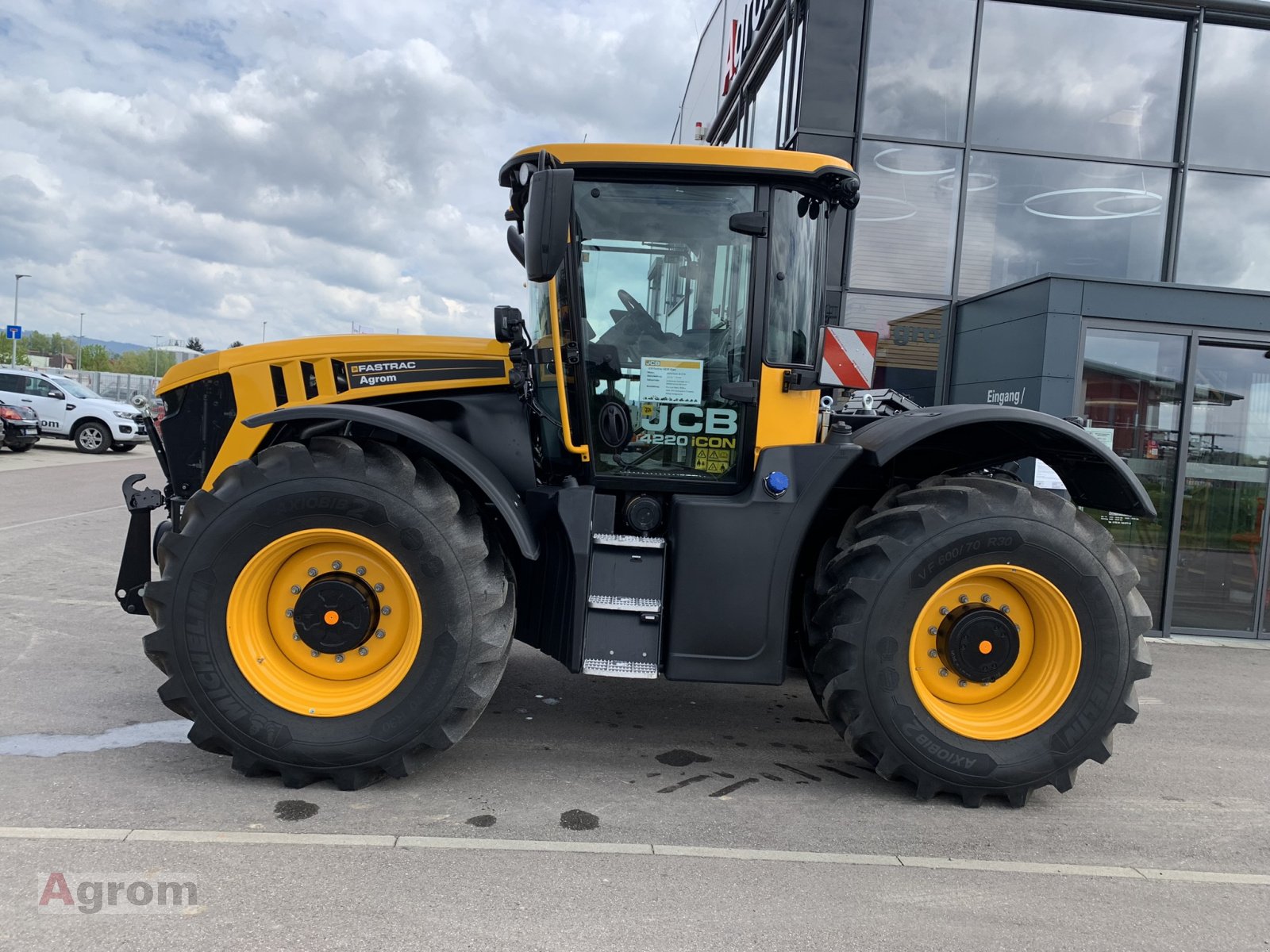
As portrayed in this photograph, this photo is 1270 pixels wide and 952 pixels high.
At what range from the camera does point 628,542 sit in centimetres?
382

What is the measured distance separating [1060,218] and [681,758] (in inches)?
332

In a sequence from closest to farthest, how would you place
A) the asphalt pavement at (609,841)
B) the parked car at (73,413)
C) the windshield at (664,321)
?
the asphalt pavement at (609,841)
the windshield at (664,321)
the parked car at (73,413)

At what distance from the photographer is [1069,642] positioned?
3814mm

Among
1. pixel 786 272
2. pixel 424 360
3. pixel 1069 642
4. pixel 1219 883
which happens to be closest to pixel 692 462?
pixel 786 272

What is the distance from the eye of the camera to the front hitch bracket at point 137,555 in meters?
4.20

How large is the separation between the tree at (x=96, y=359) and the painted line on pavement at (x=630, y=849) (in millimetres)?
96593

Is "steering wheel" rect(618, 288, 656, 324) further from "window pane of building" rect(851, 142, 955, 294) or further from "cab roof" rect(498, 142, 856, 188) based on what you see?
"window pane of building" rect(851, 142, 955, 294)

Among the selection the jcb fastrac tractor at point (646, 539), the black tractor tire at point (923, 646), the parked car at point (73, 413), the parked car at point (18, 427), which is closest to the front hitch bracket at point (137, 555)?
the jcb fastrac tractor at point (646, 539)

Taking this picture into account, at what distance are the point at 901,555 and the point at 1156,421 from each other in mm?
5414

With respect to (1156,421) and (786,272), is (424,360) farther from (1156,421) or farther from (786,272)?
(1156,421)

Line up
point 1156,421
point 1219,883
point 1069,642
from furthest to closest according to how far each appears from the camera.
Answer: point 1156,421 < point 1069,642 < point 1219,883

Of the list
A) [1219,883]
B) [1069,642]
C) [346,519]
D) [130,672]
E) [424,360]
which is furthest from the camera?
[130,672]

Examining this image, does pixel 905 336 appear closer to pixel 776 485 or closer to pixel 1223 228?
pixel 1223 228

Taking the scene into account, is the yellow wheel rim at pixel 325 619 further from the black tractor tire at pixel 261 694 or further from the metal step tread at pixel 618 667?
the metal step tread at pixel 618 667
